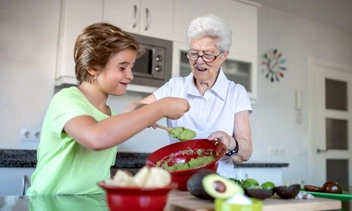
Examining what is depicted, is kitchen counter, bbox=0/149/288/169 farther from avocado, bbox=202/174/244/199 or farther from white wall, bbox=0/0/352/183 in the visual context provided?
avocado, bbox=202/174/244/199

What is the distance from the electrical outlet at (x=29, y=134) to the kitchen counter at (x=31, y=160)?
0.32 feet

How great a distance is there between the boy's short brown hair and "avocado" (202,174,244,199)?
0.56 m

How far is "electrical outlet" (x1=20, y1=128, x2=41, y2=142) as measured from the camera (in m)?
2.41

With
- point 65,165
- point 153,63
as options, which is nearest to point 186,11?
point 153,63

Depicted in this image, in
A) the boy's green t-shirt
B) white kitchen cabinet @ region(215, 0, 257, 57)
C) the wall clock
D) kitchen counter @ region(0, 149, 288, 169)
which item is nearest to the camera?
the boy's green t-shirt

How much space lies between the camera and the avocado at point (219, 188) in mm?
718

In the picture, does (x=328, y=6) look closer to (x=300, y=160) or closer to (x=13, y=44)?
(x=300, y=160)

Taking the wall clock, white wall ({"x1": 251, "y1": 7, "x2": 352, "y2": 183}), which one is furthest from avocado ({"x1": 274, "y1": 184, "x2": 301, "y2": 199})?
the wall clock

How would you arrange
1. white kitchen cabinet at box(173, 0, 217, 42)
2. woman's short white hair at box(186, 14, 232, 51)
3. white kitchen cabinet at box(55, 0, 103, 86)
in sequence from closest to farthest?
woman's short white hair at box(186, 14, 232, 51) → white kitchen cabinet at box(55, 0, 103, 86) → white kitchen cabinet at box(173, 0, 217, 42)

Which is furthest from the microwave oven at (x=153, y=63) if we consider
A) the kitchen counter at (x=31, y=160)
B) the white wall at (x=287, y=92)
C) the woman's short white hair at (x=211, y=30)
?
the white wall at (x=287, y=92)

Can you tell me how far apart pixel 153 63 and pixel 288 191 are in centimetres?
181

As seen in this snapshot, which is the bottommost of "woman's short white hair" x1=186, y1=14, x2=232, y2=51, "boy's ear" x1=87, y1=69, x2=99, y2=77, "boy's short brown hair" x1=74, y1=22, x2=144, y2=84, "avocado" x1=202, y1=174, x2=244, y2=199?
"avocado" x1=202, y1=174, x2=244, y2=199

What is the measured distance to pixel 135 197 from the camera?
23.9 inches

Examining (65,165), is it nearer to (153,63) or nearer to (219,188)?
(219,188)
